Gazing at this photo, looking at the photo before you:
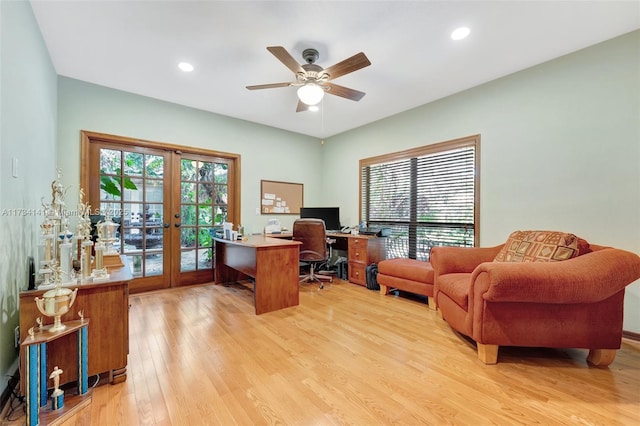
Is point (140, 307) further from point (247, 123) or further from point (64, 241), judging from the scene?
point (247, 123)

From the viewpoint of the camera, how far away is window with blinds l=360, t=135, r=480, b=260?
3371mm

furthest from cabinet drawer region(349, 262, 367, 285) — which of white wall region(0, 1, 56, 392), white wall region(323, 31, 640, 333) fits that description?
white wall region(0, 1, 56, 392)

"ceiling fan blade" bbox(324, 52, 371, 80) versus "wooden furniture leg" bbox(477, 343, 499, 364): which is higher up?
"ceiling fan blade" bbox(324, 52, 371, 80)

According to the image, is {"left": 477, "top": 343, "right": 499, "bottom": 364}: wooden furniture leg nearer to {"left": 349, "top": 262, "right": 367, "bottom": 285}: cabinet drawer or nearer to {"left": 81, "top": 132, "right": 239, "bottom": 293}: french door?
{"left": 349, "top": 262, "right": 367, "bottom": 285}: cabinet drawer

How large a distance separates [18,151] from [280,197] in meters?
3.47

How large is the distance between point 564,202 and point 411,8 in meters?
2.37

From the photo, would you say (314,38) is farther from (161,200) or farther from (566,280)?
(161,200)

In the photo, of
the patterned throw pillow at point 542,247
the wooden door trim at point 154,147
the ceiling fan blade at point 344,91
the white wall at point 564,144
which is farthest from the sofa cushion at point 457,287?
the wooden door trim at point 154,147

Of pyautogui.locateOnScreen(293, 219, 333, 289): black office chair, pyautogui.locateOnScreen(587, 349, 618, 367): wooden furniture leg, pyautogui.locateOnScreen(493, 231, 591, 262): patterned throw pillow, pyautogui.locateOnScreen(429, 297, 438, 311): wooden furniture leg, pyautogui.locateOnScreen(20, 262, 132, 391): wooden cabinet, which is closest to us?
pyautogui.locateOnScreen(20, 262, 132, 391): wooden cabinet

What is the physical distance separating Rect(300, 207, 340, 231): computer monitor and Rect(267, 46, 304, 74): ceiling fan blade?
8.98 feet

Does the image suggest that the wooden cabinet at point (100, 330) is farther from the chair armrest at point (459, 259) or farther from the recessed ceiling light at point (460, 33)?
the recessed ceiling light at point (460, 33)

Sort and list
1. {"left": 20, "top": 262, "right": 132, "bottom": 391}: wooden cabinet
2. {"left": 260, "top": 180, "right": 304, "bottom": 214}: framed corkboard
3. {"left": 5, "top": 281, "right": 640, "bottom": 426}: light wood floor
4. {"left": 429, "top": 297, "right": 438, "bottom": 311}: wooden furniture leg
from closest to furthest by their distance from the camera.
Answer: {"left": 5, "top": 281, "right": 640, "bottom": 426}: light wood floor → {"left": 20, "top": 262, "right": 132, "bottom": 391}: wooden cabinet → {"left": 429, "top": 297, "right": 438, "bottom": 311}: wooden furniture leg → {"left": 260, "top": 180, "right": 304, "bottom": 214}: framed corkboard

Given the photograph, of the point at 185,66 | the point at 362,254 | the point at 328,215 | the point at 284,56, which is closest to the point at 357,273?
the point at 362,254

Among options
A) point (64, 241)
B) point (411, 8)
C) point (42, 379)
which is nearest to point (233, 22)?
point (411, 8)
